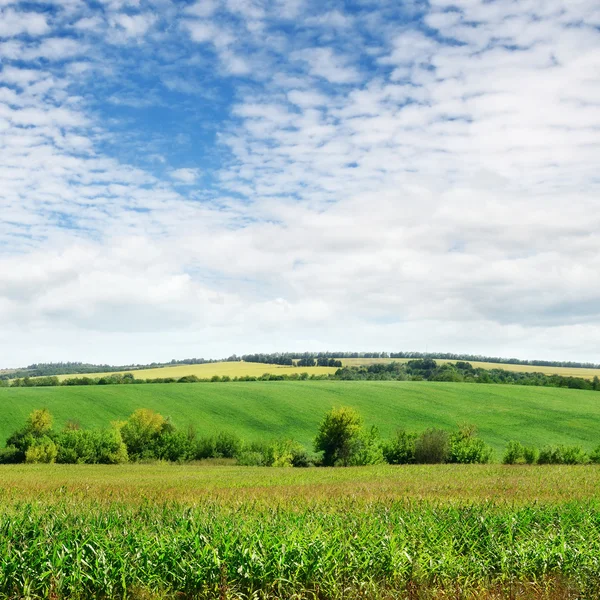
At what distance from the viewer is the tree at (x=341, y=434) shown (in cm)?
6669

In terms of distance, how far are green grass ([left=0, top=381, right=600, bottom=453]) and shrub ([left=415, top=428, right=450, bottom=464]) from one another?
20644mm

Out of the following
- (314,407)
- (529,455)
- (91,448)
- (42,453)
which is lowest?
(42,453)

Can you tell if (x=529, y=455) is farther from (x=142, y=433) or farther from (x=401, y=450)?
(x=142, y=433)

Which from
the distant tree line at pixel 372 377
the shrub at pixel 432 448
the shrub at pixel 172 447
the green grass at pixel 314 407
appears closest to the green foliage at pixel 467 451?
the shrub at pixel 432 448

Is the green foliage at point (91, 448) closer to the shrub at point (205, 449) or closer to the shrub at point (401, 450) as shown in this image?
the shrub at point (205, 449)

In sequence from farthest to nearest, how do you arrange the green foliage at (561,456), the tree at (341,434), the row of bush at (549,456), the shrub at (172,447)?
1. the shrub at (172,447)
2. the tree at (341,434)
3. the row of bush at (549,456)
4. the green foliage at (561,456)

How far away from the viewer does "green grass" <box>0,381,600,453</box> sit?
8550cm

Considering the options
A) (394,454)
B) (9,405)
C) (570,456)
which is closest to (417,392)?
(394,454)

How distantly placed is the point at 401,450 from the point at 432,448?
15.4ft

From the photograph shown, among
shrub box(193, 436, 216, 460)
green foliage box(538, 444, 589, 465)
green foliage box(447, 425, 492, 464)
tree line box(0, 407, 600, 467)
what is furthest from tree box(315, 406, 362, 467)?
green foliage box(538, 444, 589, 465)

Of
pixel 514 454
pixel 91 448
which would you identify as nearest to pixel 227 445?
pixel 91 448

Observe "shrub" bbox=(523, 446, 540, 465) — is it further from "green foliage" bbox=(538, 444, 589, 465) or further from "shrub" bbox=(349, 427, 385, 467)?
"shrub" bbox=(349, 427, 385, 467)

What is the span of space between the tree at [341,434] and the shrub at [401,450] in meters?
3.85

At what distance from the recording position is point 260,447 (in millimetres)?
73625
